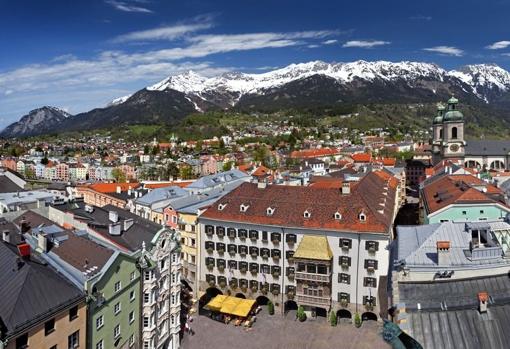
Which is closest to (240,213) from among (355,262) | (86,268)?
(355,262)

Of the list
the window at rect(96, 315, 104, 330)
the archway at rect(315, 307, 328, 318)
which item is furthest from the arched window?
the window at rect(96, 315, 104, 330)

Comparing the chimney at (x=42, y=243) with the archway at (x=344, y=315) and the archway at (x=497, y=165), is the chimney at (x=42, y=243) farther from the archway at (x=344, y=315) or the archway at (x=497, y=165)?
the archway at (x=497, y=165)

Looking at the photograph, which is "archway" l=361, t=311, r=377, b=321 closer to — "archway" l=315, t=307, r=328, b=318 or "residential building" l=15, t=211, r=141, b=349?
"archway" l=315, t=307, r=328, b=318

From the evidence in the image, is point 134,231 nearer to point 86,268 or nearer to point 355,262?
point 86,268

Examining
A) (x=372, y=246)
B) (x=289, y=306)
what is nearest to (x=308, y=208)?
(x=372, y=246)

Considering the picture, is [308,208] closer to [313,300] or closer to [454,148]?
[313,300]

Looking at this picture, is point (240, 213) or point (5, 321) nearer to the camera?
point (5, 321)

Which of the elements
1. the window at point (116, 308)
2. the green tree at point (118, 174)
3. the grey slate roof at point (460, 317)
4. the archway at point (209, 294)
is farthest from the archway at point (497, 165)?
the grey slate roof at point (460, 317)
